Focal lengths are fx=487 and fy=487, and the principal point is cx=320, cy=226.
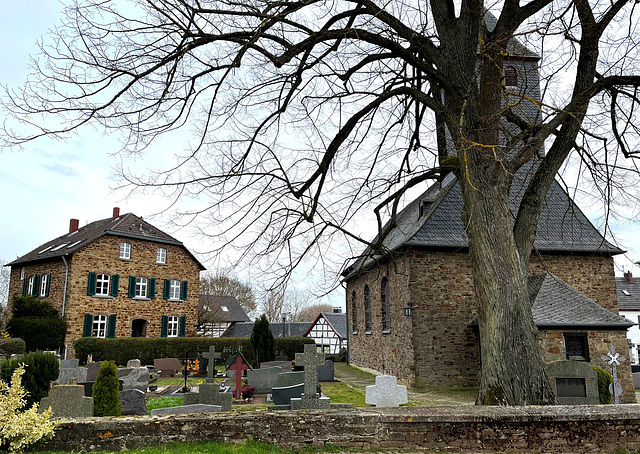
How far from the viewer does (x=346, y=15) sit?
8391 mm

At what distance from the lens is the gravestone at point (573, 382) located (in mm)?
9820

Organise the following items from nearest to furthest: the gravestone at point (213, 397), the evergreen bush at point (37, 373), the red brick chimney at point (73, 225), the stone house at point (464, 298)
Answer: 1. the gravestone at point (213, 397)
2. the evergreen bush at point (37, 373)
3. the stone house at point (464, 298)
4. the red brick chimney at point (73, 225)

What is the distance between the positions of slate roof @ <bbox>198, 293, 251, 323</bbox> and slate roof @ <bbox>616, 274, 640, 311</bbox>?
32.0 metres

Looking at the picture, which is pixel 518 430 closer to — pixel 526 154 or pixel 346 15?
pixel 526 154

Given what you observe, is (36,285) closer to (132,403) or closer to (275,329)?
(132,403)

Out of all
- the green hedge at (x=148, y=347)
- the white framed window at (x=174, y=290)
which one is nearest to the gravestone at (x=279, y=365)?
the green hedge at (x=148, y=347)

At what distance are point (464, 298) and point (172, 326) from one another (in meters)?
20.6

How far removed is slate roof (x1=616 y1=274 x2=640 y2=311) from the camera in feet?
131

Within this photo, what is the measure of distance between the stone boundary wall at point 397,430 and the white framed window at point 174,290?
84.0ft

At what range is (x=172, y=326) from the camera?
29.8m

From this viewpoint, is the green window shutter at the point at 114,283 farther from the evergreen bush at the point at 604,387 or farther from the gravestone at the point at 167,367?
the evergreen bush at the point at 604,387

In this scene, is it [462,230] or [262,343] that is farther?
[262,343]

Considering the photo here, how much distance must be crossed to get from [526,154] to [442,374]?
835 cm

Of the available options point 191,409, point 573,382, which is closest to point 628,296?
point 573,382
